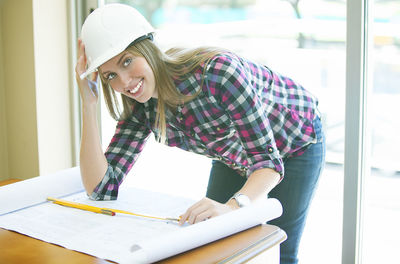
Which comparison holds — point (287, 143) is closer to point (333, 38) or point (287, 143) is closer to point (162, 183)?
point (333, 38)

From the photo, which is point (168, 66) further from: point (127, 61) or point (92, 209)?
point (92, 209)

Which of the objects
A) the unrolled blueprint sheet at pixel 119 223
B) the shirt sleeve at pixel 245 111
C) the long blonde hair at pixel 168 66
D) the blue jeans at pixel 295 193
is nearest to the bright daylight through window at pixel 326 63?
the blue jeans at pixel 295 193

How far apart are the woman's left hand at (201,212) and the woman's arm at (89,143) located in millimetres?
342

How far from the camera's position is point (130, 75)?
1.26m

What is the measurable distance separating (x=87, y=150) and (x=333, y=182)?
1.18 m

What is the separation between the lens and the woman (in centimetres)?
120

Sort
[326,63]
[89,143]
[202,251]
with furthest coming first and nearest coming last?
[326,63]
[89,143]
[202,251]

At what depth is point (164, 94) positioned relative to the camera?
1314 mm

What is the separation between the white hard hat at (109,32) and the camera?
1.21 metres

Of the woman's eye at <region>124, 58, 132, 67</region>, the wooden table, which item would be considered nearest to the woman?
the woman's eye at <region>124, 58, 132, 67</region>

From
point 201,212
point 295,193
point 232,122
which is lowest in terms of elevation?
point 295,193

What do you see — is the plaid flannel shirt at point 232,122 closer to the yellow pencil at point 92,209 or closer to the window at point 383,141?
the yellow pencil at point 92,209

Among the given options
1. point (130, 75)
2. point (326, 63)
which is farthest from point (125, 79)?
point (326, 63)

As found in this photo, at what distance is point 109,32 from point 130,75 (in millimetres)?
123
